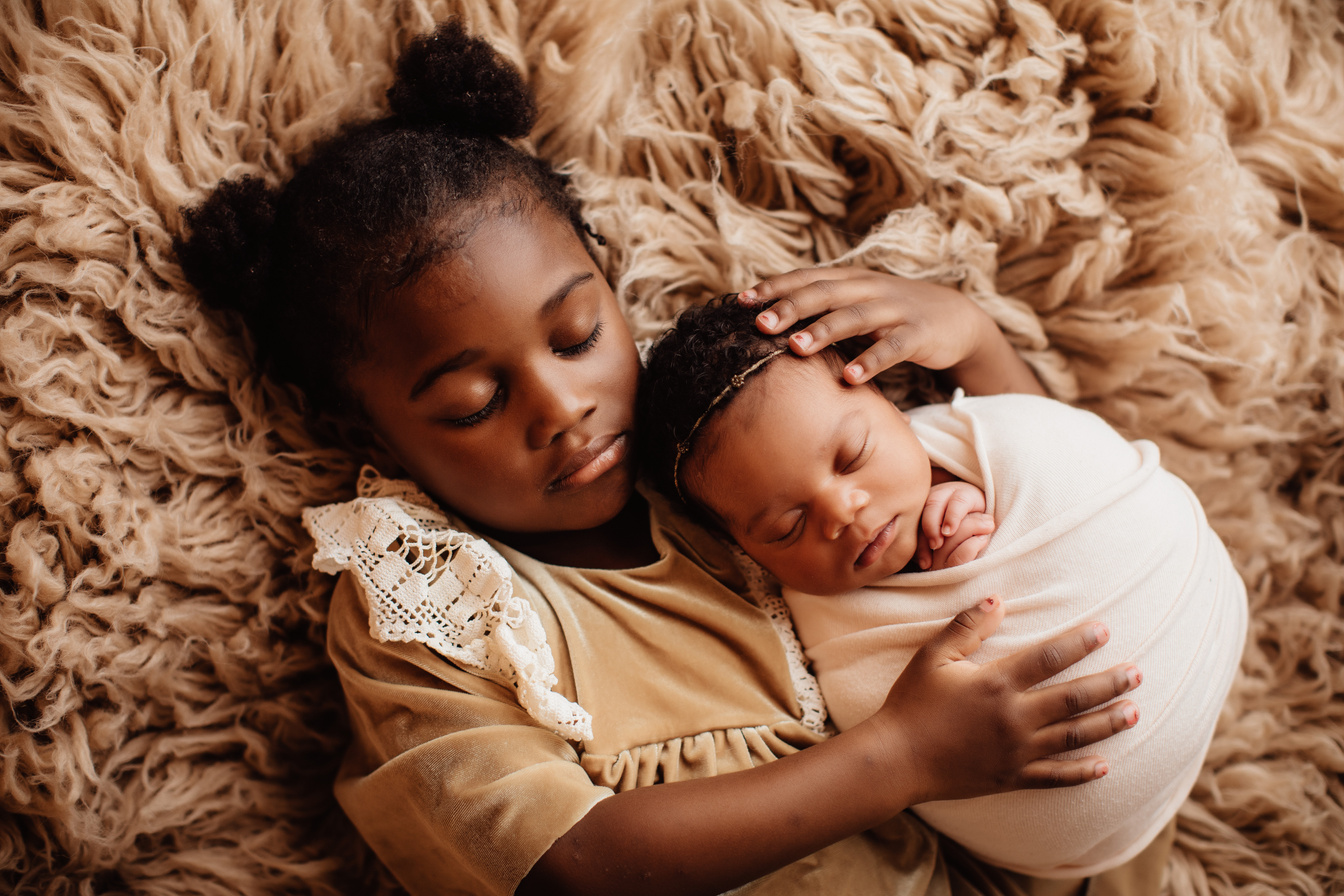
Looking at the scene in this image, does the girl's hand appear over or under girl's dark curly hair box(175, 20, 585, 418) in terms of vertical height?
under

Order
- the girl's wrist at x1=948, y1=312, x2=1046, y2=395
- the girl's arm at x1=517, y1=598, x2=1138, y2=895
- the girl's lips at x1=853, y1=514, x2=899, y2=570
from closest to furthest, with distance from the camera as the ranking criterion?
1. the girl's arm at x1=517, y1=598, x2=1138, y2=895
2. the girl's lips at x1=853, y1=514, x2=899, y2=570
3. the girl's wrist at x1=948, y1=312, x2=1046, y2=395

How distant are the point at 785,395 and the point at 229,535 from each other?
2.33 ft

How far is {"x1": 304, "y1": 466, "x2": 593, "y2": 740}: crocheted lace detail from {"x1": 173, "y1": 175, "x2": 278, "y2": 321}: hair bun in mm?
284

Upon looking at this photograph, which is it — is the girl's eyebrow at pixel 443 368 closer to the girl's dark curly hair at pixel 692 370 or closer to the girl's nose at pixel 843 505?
the girl's dark curly hair at pixel 692 370

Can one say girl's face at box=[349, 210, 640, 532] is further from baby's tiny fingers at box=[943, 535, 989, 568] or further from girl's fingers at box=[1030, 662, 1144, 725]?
girl's fingers at box=[1030, 662, 1144, 725]

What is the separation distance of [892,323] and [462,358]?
1.67 ft

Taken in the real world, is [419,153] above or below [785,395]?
above

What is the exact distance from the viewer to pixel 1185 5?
1165 mm

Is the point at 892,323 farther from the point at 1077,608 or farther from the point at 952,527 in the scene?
the point at 1077,608

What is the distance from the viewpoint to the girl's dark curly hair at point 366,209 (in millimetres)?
988

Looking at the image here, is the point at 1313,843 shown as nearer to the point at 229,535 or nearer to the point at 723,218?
the point at 723,218

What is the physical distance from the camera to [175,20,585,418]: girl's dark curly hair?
99 centimetres

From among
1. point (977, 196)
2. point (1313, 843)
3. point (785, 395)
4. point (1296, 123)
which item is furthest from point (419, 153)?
point (1313, 843)

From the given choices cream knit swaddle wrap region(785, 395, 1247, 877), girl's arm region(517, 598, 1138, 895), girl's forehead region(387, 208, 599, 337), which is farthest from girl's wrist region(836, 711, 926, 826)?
girl's forehead region(387, 208, 599, 337)
